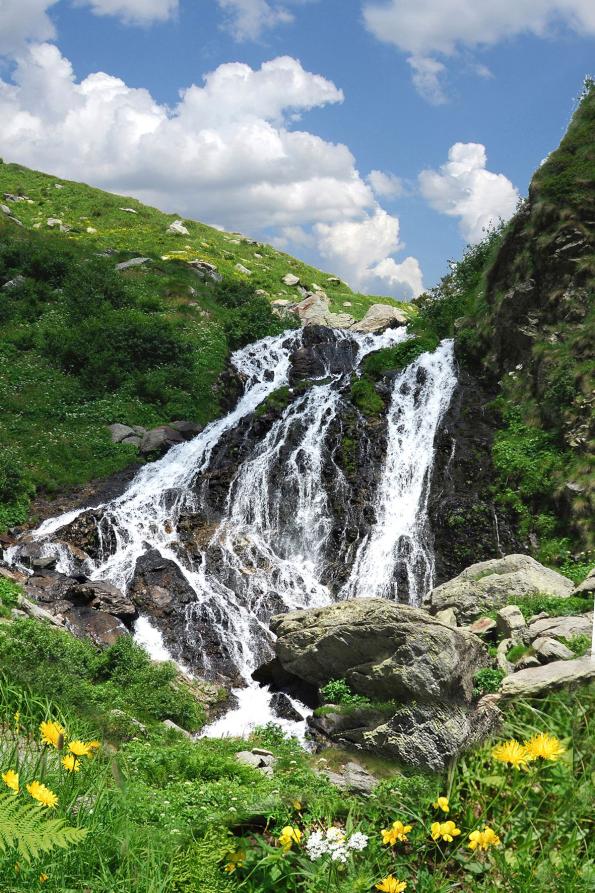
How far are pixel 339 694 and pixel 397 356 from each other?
1930 cm

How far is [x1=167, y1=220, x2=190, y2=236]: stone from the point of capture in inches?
1923

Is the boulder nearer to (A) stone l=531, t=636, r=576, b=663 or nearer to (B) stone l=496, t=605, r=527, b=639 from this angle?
(A) stone l=531, t=636, r=576, b=663

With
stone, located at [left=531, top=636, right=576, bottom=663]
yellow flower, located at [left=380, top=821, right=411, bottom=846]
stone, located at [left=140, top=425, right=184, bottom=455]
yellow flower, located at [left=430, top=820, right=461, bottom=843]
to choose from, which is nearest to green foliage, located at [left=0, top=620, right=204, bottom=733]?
yellow flower, located at [left=380, top=821, right=411, bottom=846]

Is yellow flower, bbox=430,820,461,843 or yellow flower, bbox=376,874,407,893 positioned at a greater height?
yellow flower, bbox=430,820,461,843

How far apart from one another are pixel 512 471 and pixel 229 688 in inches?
447

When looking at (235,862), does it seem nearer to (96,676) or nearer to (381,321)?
(96,676)

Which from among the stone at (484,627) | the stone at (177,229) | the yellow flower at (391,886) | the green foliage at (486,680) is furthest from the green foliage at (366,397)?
the stone at (177,229)

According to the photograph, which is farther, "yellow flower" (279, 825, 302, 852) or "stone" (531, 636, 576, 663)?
"stone" (531, 636, 576, 663)

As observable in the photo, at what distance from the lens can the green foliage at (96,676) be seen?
7688 millimetres

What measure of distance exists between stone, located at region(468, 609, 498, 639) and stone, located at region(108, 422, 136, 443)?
16.2 meters

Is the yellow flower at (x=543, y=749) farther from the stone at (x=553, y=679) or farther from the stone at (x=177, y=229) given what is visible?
the stone at (x=177, y=229)

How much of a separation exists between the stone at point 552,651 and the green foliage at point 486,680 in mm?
695

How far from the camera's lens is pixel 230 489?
71.8ft

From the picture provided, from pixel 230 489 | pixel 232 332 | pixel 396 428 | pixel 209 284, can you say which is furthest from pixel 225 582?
pixel 209 284
